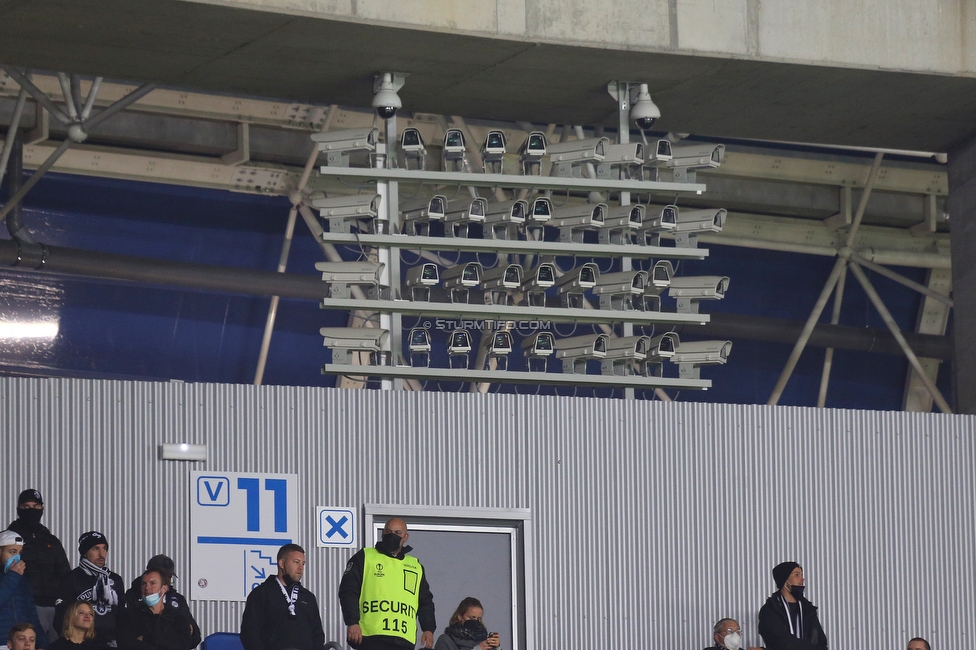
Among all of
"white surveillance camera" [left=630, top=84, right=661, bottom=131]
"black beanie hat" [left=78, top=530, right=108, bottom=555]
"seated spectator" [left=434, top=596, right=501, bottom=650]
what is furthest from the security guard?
"white surveillance camera" [left=630, top=84, right=661, bottom=131]

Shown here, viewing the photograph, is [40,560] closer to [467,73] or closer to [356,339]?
[356,339]

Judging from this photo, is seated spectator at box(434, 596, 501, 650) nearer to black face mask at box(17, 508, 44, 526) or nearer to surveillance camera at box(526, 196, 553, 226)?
black face mask at box(17, 508, 44, 526)

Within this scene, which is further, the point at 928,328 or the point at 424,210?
the point at 928,328

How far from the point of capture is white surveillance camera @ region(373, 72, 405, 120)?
46.9 ft

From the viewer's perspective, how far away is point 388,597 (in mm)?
11125

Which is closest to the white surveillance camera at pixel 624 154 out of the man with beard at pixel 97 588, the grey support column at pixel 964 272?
the grey support column at pixel 964 272

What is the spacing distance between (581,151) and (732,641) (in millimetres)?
4747

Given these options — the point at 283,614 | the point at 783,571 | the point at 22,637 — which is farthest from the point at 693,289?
the point at 22,637

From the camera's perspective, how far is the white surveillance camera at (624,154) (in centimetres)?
1474

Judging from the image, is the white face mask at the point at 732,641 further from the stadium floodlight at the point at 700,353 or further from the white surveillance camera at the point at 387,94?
the white surveillance camera at the point at 387,94

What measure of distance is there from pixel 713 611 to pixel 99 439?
538cm

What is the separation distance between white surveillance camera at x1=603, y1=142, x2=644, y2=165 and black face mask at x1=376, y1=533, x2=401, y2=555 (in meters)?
5.02

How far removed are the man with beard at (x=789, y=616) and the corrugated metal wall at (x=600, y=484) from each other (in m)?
0.96

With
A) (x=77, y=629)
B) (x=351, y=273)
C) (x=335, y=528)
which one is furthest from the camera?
(x=351, y=273)
